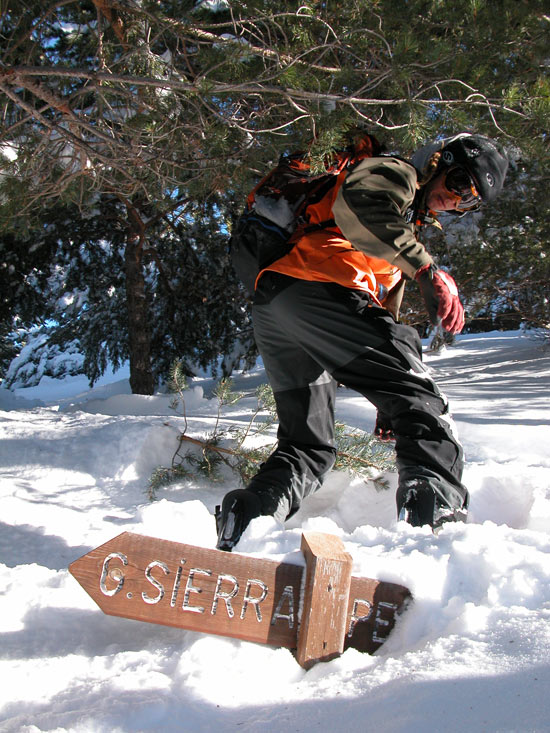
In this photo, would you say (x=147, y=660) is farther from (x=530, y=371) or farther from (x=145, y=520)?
(x=530, y=371)

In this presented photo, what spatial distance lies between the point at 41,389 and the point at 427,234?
47.4ft

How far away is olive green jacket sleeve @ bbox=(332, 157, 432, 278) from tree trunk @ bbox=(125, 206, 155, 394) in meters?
4.54

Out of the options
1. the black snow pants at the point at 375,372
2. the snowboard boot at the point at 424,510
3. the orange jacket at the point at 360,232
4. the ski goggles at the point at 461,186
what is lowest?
the snowboard boot at the point at 424,510

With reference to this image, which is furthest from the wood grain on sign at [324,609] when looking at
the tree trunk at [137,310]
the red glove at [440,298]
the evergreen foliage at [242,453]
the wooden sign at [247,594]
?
the tree trunk at [137,310]

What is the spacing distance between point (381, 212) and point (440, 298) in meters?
0.36

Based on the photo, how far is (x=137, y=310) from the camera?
21.1ft

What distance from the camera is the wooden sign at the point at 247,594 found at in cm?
129

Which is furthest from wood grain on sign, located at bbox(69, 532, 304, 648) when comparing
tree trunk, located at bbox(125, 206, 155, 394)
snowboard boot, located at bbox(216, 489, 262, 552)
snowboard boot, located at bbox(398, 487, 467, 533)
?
tree trunk, located at bbox(125, 206, 155, 394)

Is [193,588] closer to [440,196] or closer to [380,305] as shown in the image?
[380,305]

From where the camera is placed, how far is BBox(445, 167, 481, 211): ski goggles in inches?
80.4

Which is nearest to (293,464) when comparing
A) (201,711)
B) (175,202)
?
(201,711)

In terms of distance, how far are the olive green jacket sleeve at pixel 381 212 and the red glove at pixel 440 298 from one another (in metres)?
0.04

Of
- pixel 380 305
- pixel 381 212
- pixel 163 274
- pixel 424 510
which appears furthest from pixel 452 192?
pixel 163 274

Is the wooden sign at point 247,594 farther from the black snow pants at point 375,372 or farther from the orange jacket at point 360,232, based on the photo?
the orange jacket at point 360,232
